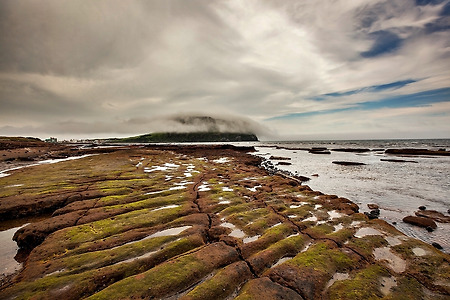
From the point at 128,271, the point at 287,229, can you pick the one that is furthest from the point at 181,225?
the point at 287,229

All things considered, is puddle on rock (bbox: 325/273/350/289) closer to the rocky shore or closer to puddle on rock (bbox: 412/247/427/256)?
the rocky shore

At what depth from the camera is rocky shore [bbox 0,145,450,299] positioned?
8094 mm

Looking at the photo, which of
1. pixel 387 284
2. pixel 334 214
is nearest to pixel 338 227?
pixel 334 214

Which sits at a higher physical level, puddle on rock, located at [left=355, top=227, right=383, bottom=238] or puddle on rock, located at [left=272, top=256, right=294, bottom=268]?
puddle on rock, located at [left=272, top=256, right=294, bottom=268]

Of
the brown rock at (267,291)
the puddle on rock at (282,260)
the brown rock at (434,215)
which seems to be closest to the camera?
the brown rock at (267,291)

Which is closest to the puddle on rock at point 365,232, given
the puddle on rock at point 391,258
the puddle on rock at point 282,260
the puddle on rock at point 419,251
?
the puddle on rock at point 391,258

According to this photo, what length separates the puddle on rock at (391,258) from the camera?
9.79 metres

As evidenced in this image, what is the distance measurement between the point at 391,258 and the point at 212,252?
9302mm

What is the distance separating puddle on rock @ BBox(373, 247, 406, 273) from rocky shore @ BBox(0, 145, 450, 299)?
2.3 inches

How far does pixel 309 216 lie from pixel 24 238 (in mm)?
19094

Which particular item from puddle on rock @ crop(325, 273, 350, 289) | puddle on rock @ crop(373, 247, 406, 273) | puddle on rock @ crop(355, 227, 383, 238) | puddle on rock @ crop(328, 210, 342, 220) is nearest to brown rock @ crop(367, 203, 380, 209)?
puddle on rock @ crop(328, 210, 342, 220)

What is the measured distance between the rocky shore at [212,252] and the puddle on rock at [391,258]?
0.06m

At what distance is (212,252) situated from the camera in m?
10.4

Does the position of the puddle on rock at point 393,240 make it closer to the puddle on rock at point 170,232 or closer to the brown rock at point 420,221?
the brown rock at point 420,221
